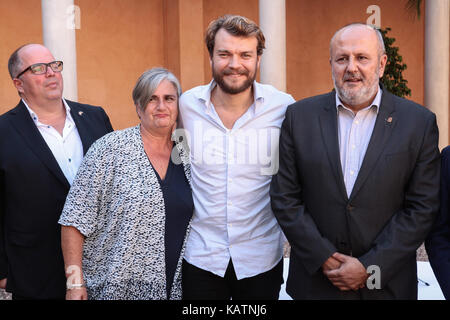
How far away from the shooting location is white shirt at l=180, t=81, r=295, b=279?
9.25 ft

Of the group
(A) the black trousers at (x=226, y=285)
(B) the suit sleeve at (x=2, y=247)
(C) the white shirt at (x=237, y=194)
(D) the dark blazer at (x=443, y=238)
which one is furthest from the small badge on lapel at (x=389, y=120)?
(B) the suit sleeve at (x=2, y=247)

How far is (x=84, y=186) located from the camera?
106 inches

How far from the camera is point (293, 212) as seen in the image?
259 centimetres

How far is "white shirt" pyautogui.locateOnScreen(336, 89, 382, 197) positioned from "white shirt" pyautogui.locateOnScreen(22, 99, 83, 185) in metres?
1.55

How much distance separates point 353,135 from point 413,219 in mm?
485

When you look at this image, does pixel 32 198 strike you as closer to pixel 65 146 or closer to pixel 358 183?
pixel 65 146

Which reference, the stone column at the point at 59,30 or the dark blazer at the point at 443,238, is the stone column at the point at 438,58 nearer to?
the stone column at the point at 59,30

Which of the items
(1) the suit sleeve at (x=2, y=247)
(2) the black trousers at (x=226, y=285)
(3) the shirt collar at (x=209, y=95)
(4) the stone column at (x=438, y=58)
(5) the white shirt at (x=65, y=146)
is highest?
(4) the stone column at (x=438, y=58)

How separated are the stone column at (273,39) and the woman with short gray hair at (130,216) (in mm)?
5768

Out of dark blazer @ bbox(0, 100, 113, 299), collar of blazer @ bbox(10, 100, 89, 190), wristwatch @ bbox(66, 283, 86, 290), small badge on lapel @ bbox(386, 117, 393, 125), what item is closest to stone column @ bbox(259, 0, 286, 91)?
collar of blazer @ bbox(10, 100, 89, 190)

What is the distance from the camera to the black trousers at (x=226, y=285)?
9.29 ft
